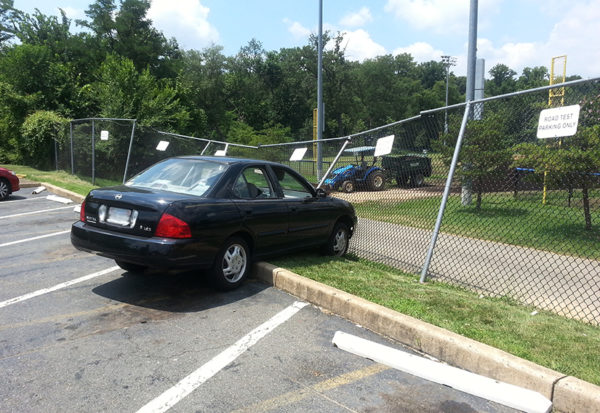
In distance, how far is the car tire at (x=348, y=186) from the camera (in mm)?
8867

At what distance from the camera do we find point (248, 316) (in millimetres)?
4648

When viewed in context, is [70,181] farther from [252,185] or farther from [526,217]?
[526,217]

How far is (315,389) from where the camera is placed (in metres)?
3.30

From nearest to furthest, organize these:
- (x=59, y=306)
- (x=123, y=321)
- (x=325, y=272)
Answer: (x=123, y=321) < (x=59, y=306) < (x=325, y=272)

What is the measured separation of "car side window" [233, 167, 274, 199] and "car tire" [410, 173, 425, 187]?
7.26ft

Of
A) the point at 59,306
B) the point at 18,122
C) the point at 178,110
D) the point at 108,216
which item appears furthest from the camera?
the point at 178,110

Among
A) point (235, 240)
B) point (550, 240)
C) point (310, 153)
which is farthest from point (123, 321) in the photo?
point (310, 153)

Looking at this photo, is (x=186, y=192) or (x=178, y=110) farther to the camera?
(x=178, y=110)

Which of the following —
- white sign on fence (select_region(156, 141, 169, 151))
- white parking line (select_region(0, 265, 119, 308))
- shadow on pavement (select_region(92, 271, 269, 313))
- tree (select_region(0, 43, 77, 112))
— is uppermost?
tree (select_region(0, 43, 77, 112))

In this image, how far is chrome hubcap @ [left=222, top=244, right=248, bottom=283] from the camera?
529 centimetres

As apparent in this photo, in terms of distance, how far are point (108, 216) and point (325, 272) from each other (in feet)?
8.66

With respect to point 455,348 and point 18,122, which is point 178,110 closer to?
point 18,122

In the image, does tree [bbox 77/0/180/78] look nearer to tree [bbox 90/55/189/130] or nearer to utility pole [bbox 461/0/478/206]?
tree [bbox 90/55/189/130]

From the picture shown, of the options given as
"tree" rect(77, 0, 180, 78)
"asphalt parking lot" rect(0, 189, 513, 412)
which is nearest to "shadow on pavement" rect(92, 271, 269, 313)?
"asphalt parking lot" rect(0, 189, 513, 412)
